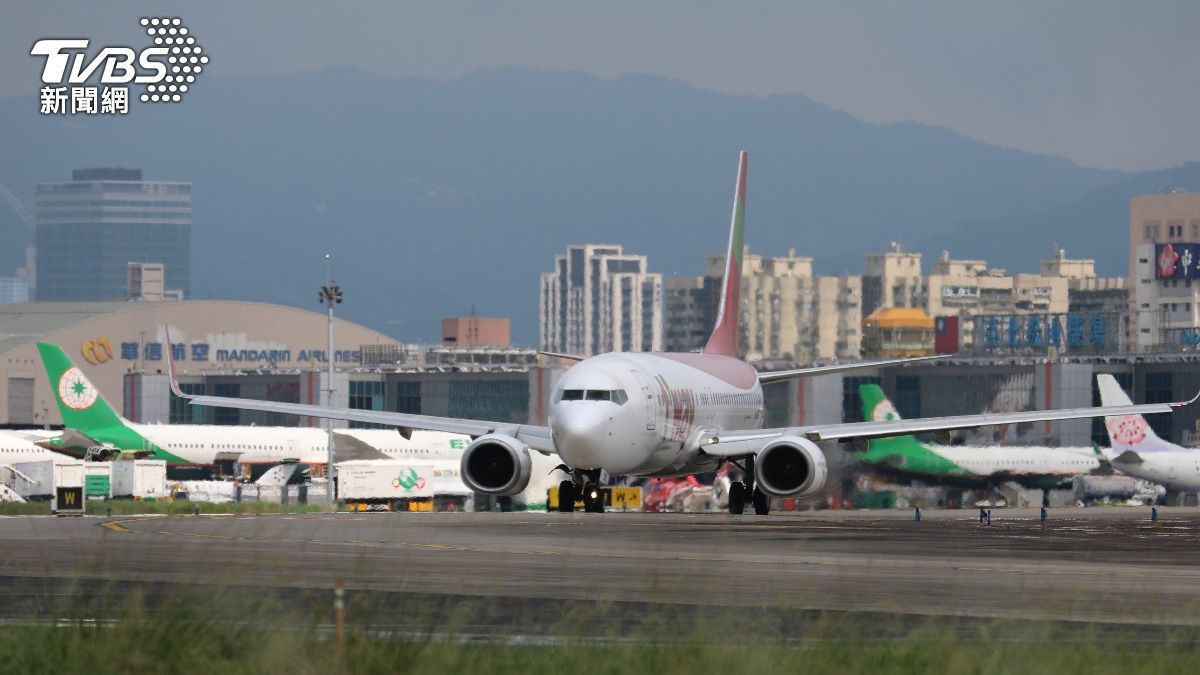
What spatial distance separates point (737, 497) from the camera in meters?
51.6

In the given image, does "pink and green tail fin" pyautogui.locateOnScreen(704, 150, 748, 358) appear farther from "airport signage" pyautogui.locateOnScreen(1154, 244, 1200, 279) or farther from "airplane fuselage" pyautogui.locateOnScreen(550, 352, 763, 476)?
"airport signage" pyautogui.locateOnScreen(1154, 244, 1200, 279)

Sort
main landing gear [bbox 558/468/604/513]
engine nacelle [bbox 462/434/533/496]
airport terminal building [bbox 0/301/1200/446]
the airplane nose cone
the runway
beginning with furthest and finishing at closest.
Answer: airport terminal building [bbox 0/301/1200/446]
main landing gear [bbox 558/468/604/513]
engine nacelle [bbox 462/434/533/496]
the airplane nose cone
the runway

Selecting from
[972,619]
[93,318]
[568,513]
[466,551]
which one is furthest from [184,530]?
[93,318]

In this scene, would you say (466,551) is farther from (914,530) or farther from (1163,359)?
(1163,359)

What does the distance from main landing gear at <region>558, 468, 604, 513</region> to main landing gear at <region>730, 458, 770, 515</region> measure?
3.97 meters

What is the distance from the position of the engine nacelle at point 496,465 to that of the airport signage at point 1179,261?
506ft

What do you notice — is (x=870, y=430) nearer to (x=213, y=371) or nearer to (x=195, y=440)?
(x=195, y=440)

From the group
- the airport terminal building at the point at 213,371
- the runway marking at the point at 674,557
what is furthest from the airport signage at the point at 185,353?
the runway marking at the point at 674,557

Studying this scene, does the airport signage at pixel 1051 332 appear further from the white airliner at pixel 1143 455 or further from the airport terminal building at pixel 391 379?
the white airliner at pixel 1143 455

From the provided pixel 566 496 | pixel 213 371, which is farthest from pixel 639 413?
pixel 213 371

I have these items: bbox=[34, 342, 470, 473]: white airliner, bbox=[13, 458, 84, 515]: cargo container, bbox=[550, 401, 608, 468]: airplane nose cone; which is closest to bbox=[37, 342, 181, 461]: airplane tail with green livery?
bbox=[34, 342, 470, 473]: white airliner

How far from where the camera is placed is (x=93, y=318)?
188 meters

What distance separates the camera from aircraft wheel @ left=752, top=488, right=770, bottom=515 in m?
50.2

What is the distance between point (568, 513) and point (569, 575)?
2328cm
